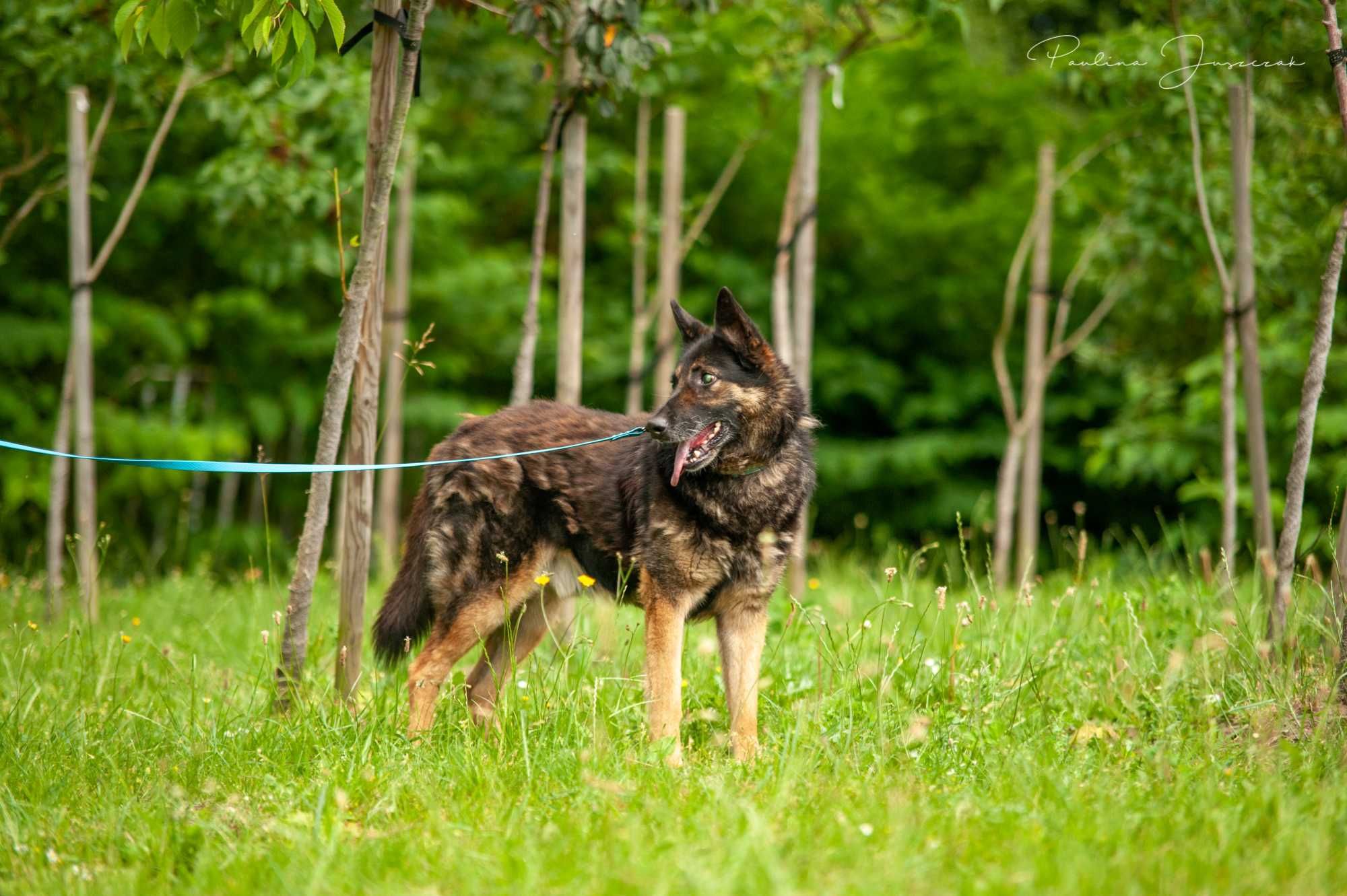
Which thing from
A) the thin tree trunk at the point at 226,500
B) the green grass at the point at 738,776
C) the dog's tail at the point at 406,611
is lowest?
the thin tree trunk at the point at 226,500

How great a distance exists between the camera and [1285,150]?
7.42 m

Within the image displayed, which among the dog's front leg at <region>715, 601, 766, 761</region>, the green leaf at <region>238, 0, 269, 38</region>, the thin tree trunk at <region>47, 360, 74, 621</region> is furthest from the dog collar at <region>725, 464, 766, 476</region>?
the thin tree trunk at <region>47, 360, 74, 621</region>

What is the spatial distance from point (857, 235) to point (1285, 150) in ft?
22.8

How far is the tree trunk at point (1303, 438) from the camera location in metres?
4.41

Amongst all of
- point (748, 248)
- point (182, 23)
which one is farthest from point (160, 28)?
point (748, 248)

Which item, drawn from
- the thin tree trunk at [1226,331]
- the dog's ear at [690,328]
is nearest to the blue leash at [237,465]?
the dog's ear at [690,328]

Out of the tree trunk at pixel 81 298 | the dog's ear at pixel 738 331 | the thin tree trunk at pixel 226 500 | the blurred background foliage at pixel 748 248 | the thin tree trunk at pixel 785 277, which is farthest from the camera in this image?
the thin tree trunk at pixel 226 500

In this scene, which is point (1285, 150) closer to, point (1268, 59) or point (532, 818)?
point (1268, 59)

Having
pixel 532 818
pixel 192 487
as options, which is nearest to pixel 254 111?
pixel 532 818

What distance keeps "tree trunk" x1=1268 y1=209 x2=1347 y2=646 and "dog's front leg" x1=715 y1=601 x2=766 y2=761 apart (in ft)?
6.50

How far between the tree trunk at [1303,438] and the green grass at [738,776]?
0.37ft

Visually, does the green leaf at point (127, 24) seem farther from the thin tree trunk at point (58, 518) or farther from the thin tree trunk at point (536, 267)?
the thin tree trunk at point (58, 518)

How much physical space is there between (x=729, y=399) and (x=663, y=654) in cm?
105

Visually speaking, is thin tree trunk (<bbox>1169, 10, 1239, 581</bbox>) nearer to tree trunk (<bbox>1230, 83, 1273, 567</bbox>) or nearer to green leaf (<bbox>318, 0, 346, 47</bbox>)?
tree trunk (<bbox>1230, 83, 1273, 567</bbox>)
